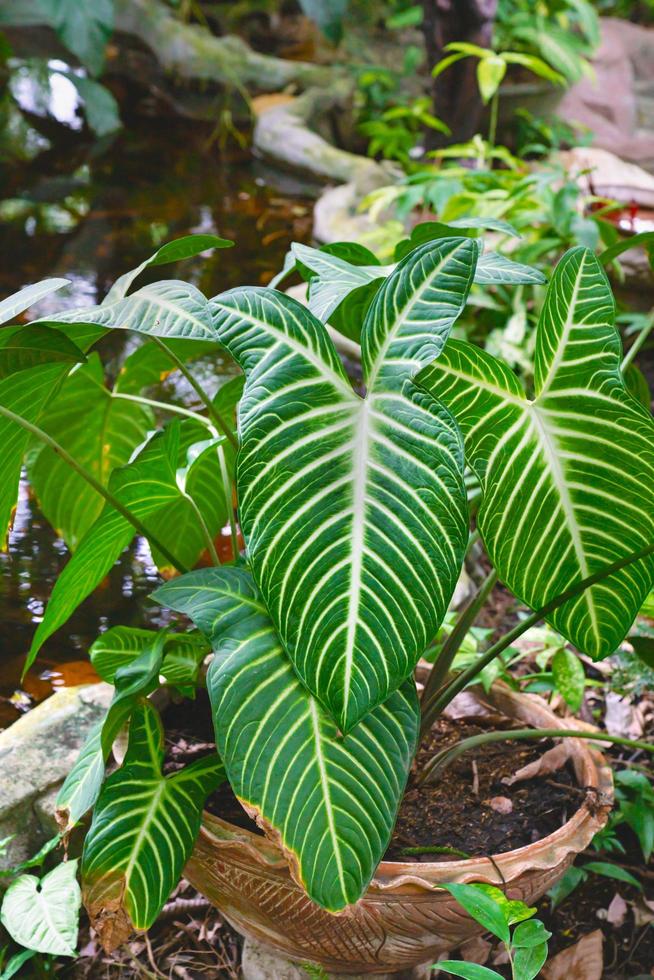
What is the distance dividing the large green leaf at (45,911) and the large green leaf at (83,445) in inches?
21.7

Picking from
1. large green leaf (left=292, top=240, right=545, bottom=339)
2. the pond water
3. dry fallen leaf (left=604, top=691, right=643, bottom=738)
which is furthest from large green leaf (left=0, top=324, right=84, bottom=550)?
dry fallen leaf (left=604, top=691, right=643, bottom=738)

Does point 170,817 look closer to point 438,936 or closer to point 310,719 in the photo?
point 310,719

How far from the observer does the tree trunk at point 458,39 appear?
3.94m

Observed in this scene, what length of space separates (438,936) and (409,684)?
1.06ft

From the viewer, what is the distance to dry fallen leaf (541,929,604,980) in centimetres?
138

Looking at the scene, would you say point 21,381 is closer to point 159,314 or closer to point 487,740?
point 159,314

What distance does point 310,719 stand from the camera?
3.14ft

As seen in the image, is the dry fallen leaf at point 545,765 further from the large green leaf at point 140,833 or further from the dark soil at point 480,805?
the large green leaf at point 140,833

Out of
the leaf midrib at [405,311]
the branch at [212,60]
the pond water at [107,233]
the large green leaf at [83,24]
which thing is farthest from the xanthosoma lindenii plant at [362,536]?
the branch at [212,60]

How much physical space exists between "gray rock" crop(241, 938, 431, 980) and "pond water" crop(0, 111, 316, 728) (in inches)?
25.0

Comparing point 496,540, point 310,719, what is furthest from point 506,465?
point 310,719

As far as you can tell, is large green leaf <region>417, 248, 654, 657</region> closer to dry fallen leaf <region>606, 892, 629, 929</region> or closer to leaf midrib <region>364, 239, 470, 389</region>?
leaf midrib <region>364, 239, 470, 389</region>

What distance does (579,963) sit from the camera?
54.7 inches

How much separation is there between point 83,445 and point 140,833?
673 mm
